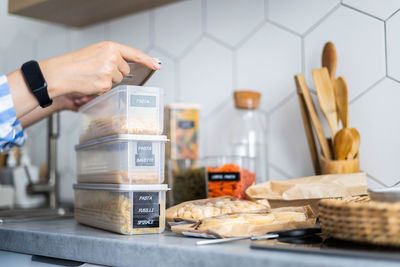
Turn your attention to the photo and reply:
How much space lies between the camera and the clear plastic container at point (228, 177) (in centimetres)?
95

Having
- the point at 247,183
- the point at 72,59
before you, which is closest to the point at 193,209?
the point at 247,183

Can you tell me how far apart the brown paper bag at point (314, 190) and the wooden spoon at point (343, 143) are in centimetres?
6

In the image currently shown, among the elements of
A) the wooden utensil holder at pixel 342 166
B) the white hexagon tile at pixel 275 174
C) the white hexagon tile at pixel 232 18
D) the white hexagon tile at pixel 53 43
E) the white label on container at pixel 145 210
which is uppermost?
the white hexagon tile at pixel 53 43

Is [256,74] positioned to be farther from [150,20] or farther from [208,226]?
[208,226]

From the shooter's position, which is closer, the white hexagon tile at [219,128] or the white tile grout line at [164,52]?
the white hexagon tile at [219,128]

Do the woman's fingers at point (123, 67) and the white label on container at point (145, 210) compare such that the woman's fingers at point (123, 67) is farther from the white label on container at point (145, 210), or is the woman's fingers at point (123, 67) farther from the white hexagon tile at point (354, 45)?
the white hexagon tile at point (354, 45)

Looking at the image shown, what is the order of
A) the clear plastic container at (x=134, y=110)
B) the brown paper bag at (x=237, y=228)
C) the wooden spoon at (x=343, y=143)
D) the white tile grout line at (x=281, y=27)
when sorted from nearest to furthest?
the brown paper bag at (x=237, y=228) → the clear plastic container at (x=134, y=110) → the wooden spoon at (x=343, y=143) → the white tile grout line at (x=281, y=27)

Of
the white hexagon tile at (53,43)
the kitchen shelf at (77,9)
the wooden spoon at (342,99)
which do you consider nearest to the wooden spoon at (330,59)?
the wooden spoon at (342,99)

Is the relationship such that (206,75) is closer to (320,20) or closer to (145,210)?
(320,20)

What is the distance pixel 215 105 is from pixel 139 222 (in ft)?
1.98

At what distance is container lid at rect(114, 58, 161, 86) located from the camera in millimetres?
838

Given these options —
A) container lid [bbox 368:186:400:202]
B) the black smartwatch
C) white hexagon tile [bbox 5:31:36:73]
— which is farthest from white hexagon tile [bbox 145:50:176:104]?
container lid [bbox 368:186:400:202]

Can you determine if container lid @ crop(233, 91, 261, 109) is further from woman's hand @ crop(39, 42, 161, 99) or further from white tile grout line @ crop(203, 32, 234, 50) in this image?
woman's hand @ crop(39, 42, 161, 99)

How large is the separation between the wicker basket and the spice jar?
0.52 metres
